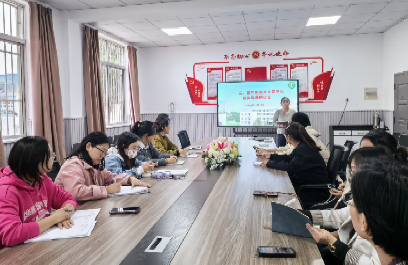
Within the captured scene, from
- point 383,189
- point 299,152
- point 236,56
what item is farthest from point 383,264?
point 236,56

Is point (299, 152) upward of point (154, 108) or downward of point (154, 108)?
downward

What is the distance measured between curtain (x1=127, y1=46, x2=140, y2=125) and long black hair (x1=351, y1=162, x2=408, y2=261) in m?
7.07

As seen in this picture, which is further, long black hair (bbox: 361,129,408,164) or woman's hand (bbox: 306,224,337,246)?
long black hair (bbox: 361,129,408,164)

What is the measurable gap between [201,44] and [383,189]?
287 inches

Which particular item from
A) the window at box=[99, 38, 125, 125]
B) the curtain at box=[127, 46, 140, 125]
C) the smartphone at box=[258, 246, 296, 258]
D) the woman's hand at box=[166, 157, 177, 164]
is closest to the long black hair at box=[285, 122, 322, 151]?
the woman's hand at box=[166, 157, 177, 164]

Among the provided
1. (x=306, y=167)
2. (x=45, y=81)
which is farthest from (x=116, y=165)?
(x=45, y=81)

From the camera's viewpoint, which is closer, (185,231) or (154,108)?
(185,231)

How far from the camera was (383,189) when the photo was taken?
34.0 inches

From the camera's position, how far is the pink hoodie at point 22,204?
1303 millimetres

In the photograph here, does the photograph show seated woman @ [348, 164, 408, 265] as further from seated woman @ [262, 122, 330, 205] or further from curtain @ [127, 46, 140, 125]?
curtain @ [127, 46, 140, 125]

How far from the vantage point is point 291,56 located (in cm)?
739

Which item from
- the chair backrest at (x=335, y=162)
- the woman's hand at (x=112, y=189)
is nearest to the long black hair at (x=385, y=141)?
the chair backrest at (x=335, y=162)

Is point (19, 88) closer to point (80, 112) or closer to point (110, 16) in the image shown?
point (80, 112)

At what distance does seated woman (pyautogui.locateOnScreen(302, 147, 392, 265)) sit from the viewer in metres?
1.30
